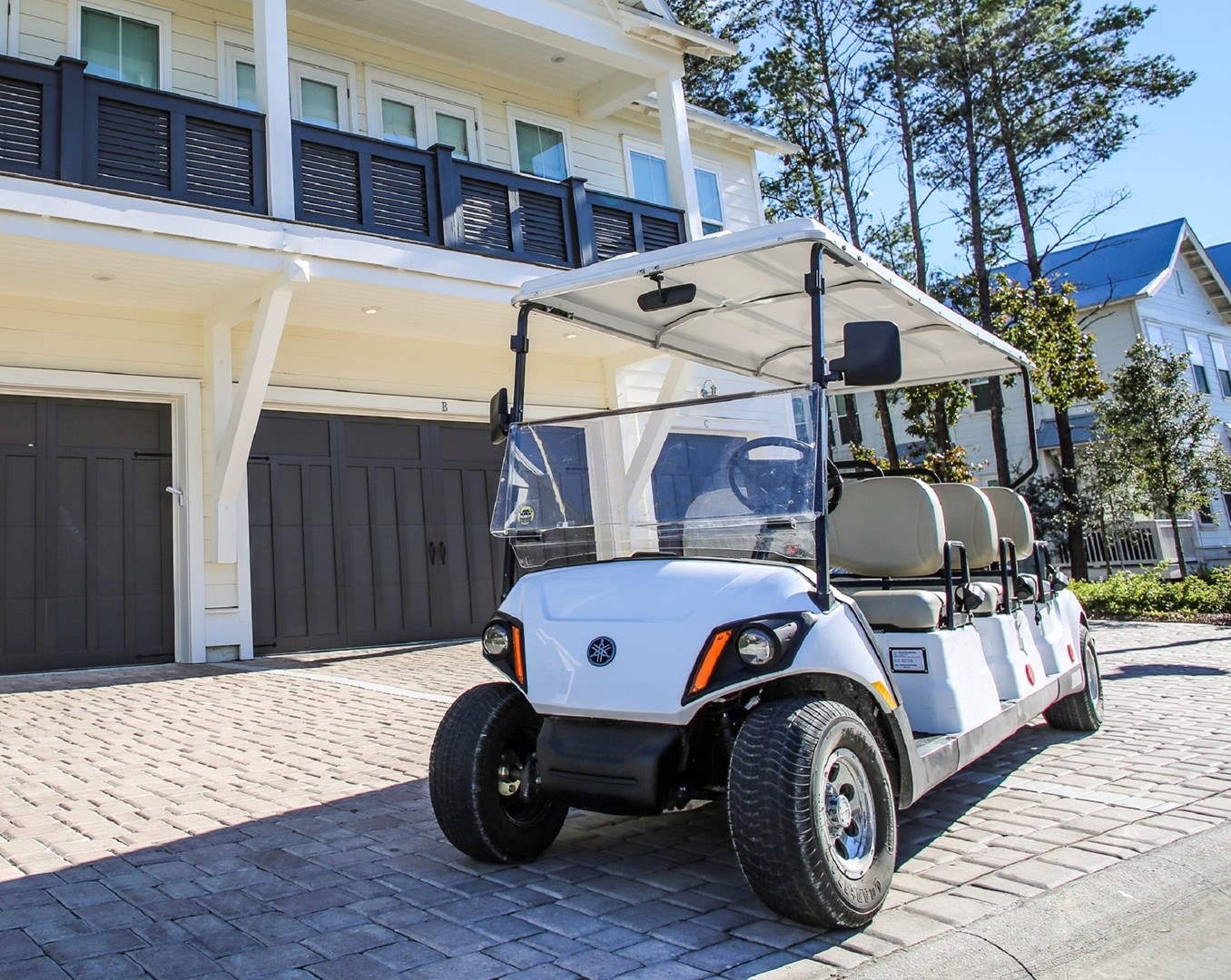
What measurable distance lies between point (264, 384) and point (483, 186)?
3359 mm

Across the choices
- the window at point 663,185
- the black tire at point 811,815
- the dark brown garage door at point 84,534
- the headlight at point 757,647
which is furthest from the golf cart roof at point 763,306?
the window at point 663,185

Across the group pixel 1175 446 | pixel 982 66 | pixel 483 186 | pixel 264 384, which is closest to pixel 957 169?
pixel 982 66

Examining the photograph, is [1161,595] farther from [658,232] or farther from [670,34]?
[670,34]

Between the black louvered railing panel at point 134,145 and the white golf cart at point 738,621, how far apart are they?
604 cm

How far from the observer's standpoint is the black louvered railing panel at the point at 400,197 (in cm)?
1013

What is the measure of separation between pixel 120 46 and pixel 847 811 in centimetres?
1123

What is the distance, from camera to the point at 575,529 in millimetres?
4059

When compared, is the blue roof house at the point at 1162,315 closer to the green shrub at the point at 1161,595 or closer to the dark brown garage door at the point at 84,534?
the green shrub at the point at 1161,595

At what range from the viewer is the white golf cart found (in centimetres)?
301

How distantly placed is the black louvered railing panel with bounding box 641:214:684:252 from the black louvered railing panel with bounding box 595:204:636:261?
21 centimetres

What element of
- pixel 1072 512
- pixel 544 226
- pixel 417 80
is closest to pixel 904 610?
pixel 544 226

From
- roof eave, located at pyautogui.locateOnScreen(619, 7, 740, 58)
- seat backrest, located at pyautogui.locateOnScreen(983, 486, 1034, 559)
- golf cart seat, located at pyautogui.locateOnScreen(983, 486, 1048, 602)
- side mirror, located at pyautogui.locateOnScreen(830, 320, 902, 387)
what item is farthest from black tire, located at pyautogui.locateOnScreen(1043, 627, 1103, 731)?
roof eave, located at pyautogui.locateOnScreen(619, 7, 740, 58)

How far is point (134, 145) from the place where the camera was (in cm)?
868

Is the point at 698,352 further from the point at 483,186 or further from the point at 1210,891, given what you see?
the point at 483,186
